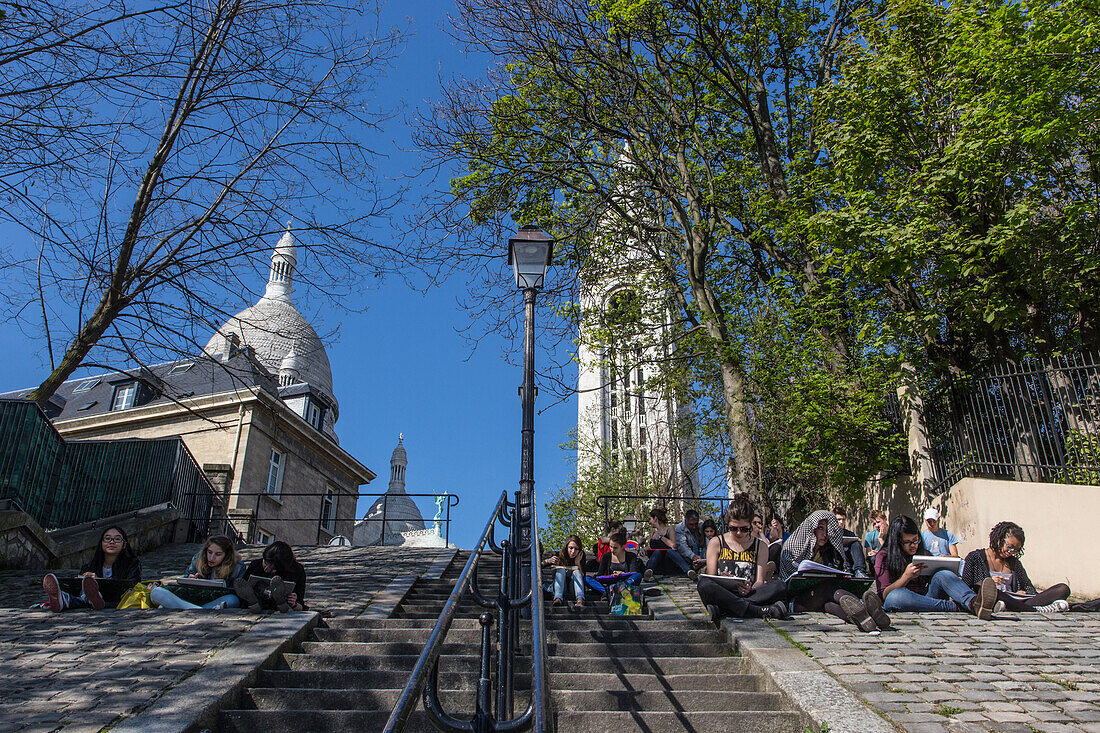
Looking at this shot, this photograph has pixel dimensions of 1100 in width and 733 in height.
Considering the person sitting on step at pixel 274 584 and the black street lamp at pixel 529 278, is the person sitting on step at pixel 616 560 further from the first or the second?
the person sitting on step at pixel 274 584

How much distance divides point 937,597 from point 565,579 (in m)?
3.87

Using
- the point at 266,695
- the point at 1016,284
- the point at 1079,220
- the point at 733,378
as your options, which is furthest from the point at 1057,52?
the point at 266,695

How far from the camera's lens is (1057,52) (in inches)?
444

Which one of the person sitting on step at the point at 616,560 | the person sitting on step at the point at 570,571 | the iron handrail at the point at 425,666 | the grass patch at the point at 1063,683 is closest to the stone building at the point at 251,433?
the person sitting on step at the point at 616,560

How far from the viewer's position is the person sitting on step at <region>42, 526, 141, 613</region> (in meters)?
7.82

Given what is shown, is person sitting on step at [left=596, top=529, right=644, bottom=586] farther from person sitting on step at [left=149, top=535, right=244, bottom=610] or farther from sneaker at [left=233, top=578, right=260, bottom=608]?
person sitting on step at [left=149, top=535, right=244, bottom=610]

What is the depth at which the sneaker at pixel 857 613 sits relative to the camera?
23.4 ft

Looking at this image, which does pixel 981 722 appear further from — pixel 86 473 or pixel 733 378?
pixel 86 473

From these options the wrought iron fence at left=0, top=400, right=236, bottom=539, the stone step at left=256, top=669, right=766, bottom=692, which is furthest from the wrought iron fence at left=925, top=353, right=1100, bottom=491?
the wrought iron fence at left=0, top=400, right=236, bottom=539

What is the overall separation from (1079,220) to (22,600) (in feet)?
44.4

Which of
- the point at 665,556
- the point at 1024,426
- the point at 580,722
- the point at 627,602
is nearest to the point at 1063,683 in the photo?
the point at 580,722

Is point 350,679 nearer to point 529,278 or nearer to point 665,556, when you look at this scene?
point 529,278

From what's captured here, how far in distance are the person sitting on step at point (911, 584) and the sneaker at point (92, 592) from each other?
7555mm

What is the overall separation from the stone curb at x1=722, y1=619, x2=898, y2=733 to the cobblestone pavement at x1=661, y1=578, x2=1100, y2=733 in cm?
12
